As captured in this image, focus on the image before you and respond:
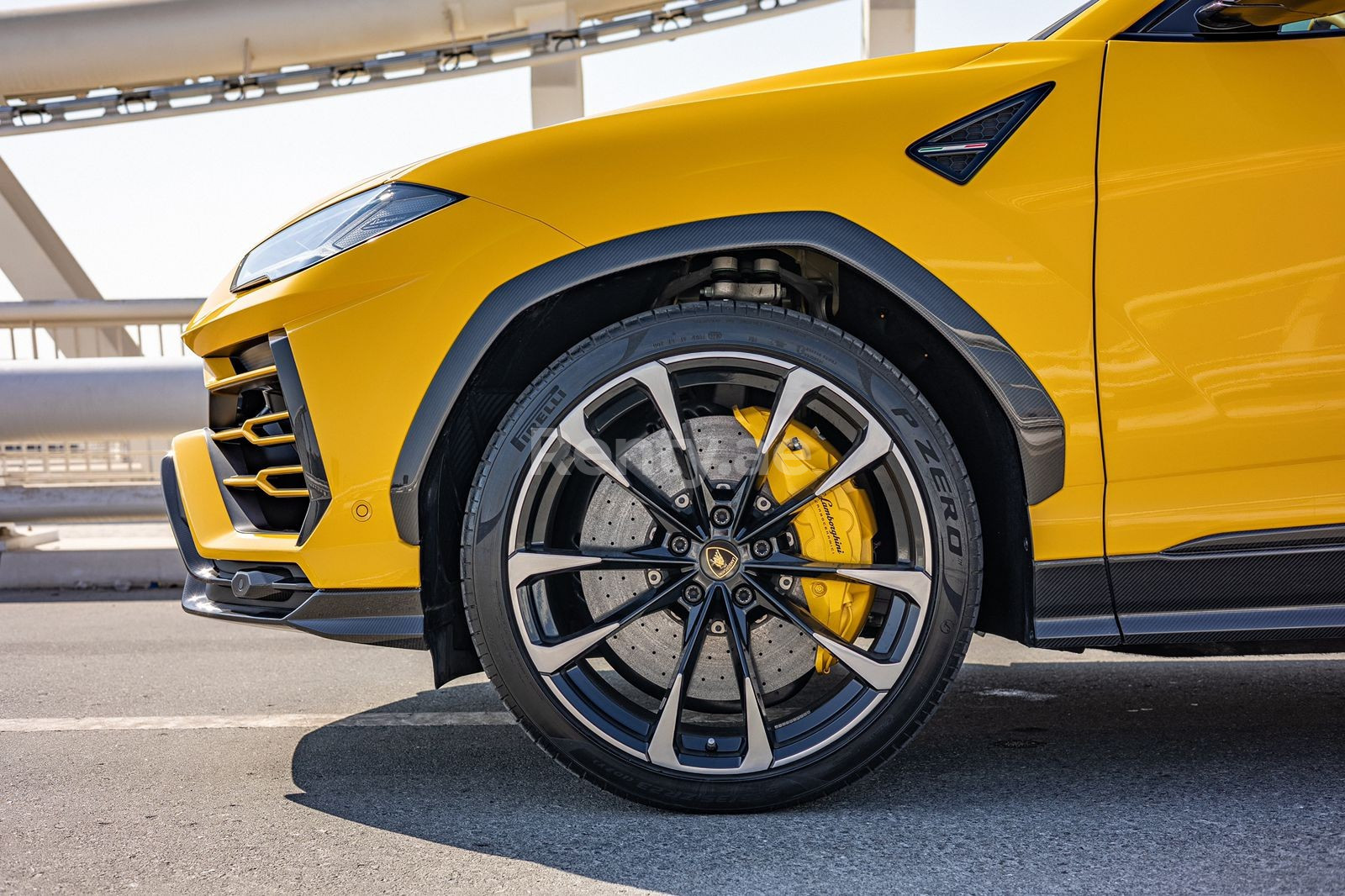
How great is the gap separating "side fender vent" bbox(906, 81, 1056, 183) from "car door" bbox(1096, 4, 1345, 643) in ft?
0.47

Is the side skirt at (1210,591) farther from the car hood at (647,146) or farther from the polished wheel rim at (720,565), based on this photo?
the car hood at (647,146)

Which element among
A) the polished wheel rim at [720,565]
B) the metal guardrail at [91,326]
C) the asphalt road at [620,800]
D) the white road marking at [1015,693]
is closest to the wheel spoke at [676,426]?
the polished wheel rim at [720,565]

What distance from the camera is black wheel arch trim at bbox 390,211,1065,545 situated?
5.92ft

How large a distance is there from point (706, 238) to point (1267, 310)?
0.96 metres

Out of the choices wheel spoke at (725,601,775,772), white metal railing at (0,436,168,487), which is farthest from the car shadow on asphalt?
white metal railing at (0,436,168,487)

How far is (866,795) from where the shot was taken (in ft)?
6.43

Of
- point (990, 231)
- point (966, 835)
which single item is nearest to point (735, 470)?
point (990, 231)

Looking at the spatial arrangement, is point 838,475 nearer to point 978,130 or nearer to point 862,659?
point 862,659

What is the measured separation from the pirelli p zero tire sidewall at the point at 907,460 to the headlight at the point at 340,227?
39 cm

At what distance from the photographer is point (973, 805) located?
190 centimetres

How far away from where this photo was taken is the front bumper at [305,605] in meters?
1.88

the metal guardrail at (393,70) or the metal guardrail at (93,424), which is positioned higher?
the metal guardrail at (393,70)

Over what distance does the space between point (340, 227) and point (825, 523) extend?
3.45 feet

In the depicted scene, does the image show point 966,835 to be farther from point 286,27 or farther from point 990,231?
point 286,27
